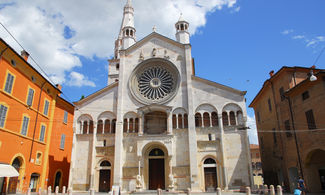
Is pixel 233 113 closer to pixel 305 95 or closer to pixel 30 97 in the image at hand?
pixel 305 95

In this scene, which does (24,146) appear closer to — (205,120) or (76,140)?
(76,140)

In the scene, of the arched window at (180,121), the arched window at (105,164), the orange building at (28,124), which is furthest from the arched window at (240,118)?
the orange building at (28,124)

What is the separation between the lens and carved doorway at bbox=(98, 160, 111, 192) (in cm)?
2455

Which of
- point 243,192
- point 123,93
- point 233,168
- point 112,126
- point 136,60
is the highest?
point 136,60

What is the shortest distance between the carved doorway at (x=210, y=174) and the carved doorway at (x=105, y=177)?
991 centimetres

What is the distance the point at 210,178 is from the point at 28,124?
17.7 m

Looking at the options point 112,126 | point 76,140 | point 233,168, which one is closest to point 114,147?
point 112,126

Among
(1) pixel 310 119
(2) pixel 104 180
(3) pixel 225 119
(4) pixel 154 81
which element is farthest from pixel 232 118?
(2) pixel 104 180

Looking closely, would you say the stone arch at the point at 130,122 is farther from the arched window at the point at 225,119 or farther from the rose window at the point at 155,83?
the arched window at the point at 225,119

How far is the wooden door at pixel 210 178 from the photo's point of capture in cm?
2298

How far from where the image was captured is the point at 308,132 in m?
18.7

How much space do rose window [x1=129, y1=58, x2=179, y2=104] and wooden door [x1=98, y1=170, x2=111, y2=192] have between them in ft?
27.8

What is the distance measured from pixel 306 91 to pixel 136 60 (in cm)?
1768

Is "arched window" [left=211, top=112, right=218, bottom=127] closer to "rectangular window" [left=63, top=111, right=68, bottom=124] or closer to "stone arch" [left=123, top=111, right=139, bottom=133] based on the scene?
"stone arch" [left=123, top=111, right=139, bottom=133]
